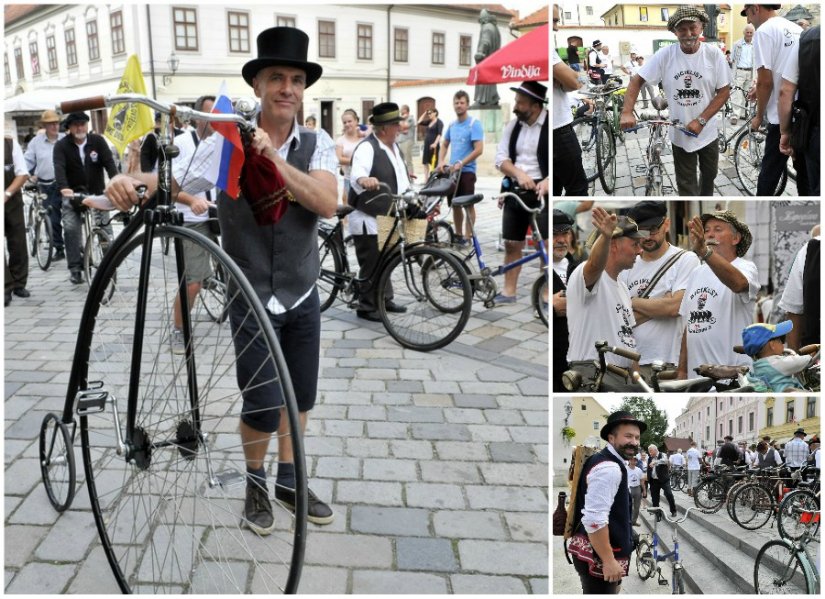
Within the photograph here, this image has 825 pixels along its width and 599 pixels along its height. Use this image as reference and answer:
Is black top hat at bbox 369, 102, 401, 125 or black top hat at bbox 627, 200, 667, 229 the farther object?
black top hat at bbox 369, 102, 401, 125

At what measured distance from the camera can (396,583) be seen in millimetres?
2938

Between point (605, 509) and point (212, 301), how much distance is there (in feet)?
6.03

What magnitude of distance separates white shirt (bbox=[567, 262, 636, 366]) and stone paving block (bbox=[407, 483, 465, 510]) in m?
1.53

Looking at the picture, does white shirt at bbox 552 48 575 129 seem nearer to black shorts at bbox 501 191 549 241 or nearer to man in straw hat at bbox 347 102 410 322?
man in straw hat at bbox 347 102 410 322

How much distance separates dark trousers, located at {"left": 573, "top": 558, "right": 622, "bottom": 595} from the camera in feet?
6.74

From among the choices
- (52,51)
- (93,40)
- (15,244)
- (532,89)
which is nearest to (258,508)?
(532,89)

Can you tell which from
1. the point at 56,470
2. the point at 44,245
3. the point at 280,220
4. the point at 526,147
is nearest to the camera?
the point at 280,220

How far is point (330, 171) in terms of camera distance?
121 inches

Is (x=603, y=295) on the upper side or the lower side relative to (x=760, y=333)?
upper

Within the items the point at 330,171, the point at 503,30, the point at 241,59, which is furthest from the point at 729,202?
the point at 503,30

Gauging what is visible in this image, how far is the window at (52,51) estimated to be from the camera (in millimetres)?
38031

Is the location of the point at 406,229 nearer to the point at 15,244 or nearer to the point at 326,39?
the point at 15,244

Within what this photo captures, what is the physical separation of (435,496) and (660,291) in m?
1.86

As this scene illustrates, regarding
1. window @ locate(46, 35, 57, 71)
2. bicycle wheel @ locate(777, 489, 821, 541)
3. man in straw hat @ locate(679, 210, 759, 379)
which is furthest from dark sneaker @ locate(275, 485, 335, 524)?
window @ locate(46, 35, 57, 71)
